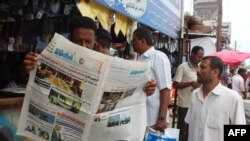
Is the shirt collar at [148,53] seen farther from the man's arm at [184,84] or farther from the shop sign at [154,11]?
the man's arm at [184,84]

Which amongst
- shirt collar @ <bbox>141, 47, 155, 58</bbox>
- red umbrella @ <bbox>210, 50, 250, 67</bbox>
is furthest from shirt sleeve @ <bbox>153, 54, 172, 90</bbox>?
red umbrella @ <bbox>210, 50, 250, 67</bbox>

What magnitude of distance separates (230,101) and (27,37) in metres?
→ 2.64

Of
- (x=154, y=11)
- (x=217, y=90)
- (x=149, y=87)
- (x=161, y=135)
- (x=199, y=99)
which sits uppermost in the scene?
(x=154, y=11)

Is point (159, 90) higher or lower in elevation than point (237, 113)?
higher

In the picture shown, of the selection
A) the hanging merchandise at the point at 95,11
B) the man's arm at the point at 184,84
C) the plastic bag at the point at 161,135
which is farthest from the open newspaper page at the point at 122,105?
the man's arm at the point at 184,84

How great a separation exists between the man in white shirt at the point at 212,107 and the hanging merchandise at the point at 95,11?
52.2 inches

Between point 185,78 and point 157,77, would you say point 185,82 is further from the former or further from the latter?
point 157,77

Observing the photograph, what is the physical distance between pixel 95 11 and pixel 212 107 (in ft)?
5.52

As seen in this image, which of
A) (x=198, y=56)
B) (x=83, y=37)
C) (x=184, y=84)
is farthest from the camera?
(x=198, y=56)

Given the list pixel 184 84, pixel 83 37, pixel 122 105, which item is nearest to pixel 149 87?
pixel 122 105

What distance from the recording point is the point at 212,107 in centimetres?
319

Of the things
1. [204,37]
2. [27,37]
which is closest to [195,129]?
[27,37]

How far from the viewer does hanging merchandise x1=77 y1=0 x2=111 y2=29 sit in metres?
3.48

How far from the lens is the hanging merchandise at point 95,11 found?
3.48m
